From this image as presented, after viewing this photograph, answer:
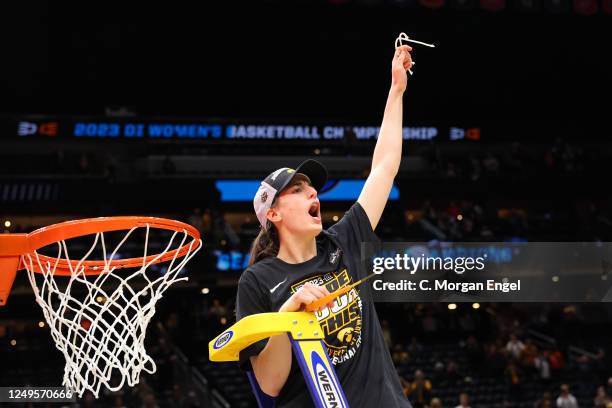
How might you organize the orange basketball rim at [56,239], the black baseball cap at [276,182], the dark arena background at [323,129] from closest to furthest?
the black baseball cap at [276,182] → the orange basketball rim at [56,239] → the dark arena background at [323,129]

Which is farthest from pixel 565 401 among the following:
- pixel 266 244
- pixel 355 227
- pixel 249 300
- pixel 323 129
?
pixel 249 300

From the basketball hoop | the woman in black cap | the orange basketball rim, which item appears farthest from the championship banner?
the woman in black cap

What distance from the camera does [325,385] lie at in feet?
8.71

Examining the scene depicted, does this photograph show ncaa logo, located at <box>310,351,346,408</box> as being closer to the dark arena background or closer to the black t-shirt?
the black t-shirt

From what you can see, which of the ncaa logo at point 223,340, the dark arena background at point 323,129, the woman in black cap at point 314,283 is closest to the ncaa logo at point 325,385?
the woman in black cap at point 314,283

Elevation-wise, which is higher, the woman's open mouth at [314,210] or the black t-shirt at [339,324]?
the woman's open mouth at [314,210]

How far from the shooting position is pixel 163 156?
70.7ft

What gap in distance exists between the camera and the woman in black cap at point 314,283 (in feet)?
9.28

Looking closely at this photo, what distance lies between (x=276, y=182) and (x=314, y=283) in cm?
40

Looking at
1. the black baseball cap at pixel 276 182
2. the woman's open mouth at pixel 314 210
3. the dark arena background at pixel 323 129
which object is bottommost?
the dark arena background at pixel 323 129

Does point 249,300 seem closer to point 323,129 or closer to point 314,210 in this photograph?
point 314,210

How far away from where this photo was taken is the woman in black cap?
111 inches

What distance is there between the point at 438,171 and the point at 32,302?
1079 centimetres

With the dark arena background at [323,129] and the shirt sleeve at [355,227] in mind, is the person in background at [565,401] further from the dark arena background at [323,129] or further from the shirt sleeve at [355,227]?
the shirt sleeve at [355,227]
